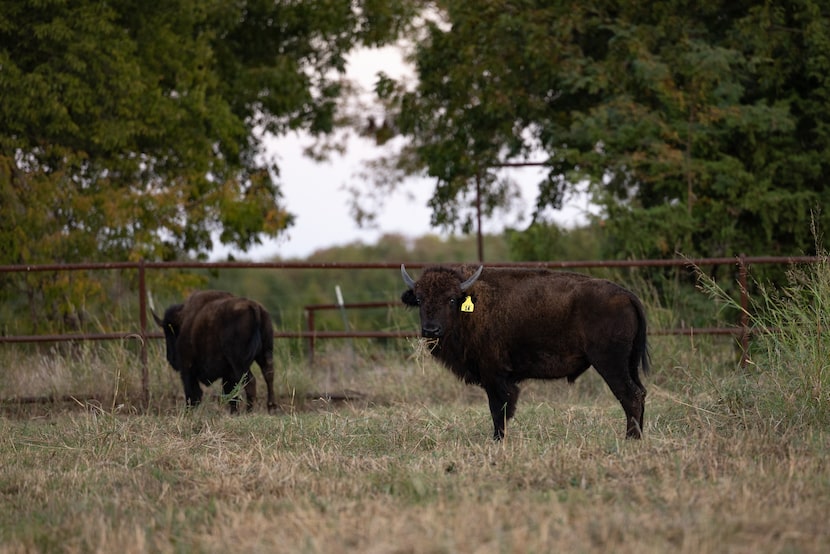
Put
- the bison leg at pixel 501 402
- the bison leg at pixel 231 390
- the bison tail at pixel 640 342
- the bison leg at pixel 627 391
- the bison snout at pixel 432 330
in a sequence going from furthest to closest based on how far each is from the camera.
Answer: the bison leg at pixel 231 390, the bison snout at pixel 432 330, the bison leg at pixel 501 402, the bison tail at pixel 640 342, the bison leg at pixel 627 391

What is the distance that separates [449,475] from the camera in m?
6.91

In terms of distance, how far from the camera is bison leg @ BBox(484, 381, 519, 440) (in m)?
8.95

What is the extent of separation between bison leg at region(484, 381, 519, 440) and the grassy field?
14 centimetres

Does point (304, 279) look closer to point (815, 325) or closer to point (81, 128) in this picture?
point (81, 128)

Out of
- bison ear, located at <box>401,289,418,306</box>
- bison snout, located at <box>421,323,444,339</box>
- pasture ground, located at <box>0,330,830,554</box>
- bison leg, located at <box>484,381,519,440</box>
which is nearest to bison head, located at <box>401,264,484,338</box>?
bison snout, located at <box>421,323,444,339</box>

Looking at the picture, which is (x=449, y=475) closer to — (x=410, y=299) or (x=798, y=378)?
(x=410, y=299)

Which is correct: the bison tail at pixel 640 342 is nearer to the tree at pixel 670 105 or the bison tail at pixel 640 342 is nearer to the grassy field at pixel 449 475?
the grassy field at pixel 449 475

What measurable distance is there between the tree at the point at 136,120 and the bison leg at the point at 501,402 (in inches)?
370

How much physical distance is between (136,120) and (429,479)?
12.2m

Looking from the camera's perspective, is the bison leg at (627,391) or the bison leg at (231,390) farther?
the bison leg at (231,390)

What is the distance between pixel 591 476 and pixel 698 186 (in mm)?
10976

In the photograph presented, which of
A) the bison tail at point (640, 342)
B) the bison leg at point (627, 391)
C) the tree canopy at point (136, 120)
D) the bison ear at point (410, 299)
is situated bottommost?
the bison leg at point (627, 391)

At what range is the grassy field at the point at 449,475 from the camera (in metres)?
5.38

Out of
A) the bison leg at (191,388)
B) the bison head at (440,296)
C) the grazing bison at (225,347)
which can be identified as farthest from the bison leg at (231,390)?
the bison head at (440,296)
